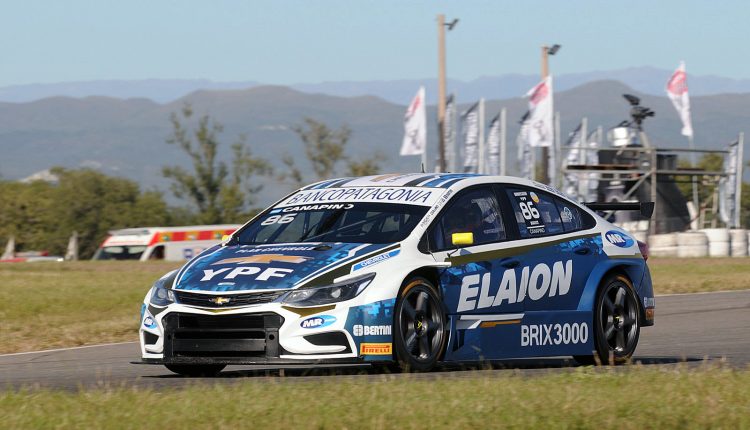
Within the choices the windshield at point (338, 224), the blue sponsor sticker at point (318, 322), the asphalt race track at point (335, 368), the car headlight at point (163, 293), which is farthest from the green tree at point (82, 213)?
the blue sponsor sticker at point (318, 322)

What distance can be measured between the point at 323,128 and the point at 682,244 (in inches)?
2467

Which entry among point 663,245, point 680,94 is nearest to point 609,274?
point 663,245

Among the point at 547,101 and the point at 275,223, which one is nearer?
the point at 275,223

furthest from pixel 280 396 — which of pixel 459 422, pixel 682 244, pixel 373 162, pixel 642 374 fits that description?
pixel 373 162

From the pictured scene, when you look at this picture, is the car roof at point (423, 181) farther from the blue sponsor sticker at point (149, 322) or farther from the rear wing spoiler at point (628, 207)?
the blue sponsor sticker at point (149, 322)

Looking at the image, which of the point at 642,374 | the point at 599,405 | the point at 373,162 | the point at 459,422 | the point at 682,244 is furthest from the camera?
the point at 373,162

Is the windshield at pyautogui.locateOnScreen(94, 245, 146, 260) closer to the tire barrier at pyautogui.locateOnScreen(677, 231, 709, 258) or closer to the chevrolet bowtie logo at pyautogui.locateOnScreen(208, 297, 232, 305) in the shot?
the tire barrier at pyautogui.locateOnScreen(677, 231, 709, 258)

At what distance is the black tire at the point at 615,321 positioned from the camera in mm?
10719

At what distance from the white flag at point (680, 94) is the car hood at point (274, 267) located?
3692 cm

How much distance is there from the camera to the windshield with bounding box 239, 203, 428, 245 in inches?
382

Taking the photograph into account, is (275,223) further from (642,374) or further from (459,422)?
(459,422)

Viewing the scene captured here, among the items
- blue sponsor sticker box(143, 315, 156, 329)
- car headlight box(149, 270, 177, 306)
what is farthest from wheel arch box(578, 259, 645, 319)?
blue sponsor sticker box(143, 315, 156, 329)

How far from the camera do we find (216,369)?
9898 mm

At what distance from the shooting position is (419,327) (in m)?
9.30
